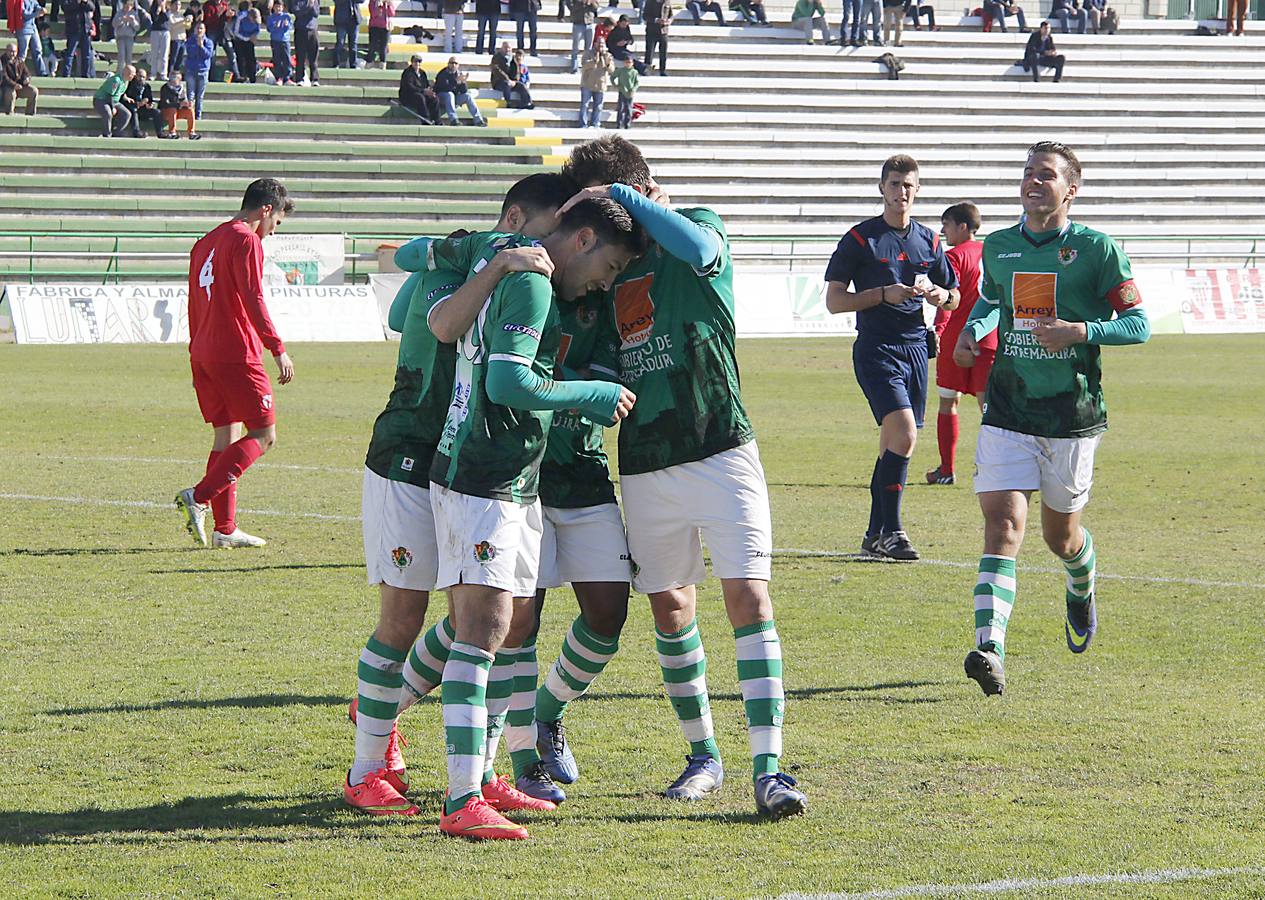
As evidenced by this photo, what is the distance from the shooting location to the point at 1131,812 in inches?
204

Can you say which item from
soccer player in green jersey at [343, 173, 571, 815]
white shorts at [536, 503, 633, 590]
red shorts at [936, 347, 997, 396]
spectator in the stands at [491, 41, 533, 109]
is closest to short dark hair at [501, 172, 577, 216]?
soccer player in green jersey at [343, 173, 571, 815]

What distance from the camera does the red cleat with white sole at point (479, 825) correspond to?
4883mm

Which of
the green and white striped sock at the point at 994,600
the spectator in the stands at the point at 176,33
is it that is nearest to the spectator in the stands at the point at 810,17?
the spectator in the stands at the point at 176,33

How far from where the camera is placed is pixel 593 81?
125 feet

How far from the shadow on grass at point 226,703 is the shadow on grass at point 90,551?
3.75 metres

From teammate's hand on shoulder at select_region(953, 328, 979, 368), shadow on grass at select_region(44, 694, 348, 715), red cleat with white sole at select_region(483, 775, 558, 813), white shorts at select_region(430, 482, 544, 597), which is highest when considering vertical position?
teammate's hand on shoulder at select_region(953, 328, 979, 368)

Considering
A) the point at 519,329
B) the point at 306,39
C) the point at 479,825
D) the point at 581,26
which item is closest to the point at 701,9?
the point at 581,26

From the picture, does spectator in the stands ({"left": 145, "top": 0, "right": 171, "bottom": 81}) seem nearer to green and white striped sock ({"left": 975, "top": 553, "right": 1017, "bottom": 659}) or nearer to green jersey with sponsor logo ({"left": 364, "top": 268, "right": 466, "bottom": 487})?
green and white striped sock ({"left": 975, "top": 553, "right": 1017, "bottom": 659})

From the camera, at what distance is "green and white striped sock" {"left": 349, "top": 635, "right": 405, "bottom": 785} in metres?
5.24

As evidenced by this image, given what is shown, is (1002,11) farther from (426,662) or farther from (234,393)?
(426,662)

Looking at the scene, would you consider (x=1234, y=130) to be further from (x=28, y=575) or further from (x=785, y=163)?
(x=28, y=575)

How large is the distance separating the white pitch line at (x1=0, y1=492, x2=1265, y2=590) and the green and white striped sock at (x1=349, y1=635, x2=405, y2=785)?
520 cm

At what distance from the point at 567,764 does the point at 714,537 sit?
37.0 inches

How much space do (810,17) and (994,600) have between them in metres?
39.2
